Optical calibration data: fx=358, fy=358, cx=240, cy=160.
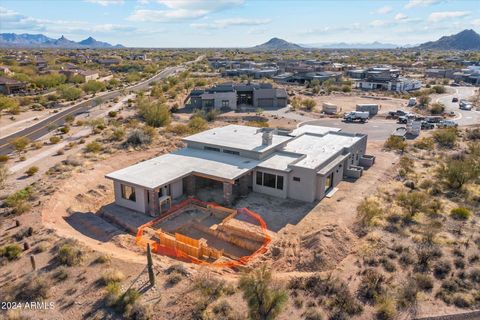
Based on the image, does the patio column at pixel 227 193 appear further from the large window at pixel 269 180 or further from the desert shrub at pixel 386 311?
the desert shrub at pixel 386 311

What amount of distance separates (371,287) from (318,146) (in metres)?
22.5

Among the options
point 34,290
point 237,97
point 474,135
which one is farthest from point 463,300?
point 237,97

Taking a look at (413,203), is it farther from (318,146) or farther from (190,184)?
(190,184)

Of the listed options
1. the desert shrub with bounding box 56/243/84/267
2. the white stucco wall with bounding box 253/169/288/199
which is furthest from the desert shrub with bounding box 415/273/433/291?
the desert shrub with bounding box 56/243/84/267

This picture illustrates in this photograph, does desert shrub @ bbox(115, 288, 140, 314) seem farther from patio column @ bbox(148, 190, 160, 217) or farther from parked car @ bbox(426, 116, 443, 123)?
parked car @ bbox(426, 116, 443, 123)

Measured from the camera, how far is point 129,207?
32219 millimetres

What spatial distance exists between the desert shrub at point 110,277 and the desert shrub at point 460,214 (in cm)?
2651

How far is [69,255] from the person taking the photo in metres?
21.7

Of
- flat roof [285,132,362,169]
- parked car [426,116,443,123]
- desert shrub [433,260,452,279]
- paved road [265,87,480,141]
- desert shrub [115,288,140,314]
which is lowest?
desert shrub [433,260,452,279]

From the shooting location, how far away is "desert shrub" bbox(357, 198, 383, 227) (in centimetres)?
2884

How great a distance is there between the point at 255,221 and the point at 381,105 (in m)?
69.7

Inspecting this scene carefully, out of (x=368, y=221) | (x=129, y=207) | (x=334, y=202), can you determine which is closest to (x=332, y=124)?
(x=334, y=202)

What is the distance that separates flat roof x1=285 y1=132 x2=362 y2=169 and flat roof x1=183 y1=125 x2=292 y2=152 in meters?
1.87

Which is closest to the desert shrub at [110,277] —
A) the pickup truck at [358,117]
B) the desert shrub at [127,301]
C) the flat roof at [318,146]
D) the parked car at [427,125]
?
the desert shrub at [127,301]
